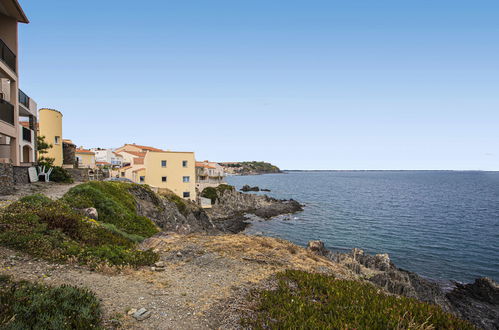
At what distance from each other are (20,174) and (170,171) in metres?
26.5

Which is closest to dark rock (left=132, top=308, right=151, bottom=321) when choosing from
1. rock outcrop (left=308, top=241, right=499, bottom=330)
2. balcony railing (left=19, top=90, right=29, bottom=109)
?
rock outcrop (left=308, top=241, right=499, bottom=330)

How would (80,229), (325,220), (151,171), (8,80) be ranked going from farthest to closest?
(325,220)
(151,171)
(8,80)
(80,229)

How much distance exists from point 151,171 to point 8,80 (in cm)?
2564

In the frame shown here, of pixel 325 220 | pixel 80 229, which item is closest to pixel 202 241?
pixel 80 229

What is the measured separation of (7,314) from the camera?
5.12 metres

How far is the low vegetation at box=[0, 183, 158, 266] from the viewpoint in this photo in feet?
29.1

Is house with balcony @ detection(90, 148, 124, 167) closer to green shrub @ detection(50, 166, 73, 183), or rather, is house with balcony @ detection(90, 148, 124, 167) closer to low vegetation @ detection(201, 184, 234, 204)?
low vegetation @ detection(201, 184, 234, 204)

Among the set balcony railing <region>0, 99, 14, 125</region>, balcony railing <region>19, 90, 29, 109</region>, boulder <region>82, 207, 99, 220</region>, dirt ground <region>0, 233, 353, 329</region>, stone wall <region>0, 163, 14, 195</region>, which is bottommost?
dirt ground <region>0, 233, 353, 329</region>

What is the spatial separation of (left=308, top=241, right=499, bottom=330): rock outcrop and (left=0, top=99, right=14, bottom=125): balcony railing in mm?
25780

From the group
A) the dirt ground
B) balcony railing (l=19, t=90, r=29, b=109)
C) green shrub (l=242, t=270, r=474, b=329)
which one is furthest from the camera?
balcony railing (l=19, t=90, r=29, b=109)

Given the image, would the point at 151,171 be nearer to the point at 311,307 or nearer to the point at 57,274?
the point at 57,274

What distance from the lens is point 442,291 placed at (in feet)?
72.4

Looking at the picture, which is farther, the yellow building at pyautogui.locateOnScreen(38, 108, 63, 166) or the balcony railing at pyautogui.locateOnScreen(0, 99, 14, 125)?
the yellow building at pyautogui.locateOnScreen(38, 108, 63, 166)

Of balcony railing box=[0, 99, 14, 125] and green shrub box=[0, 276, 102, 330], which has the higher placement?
balcony railing box=[0, 99, 14, 125]
